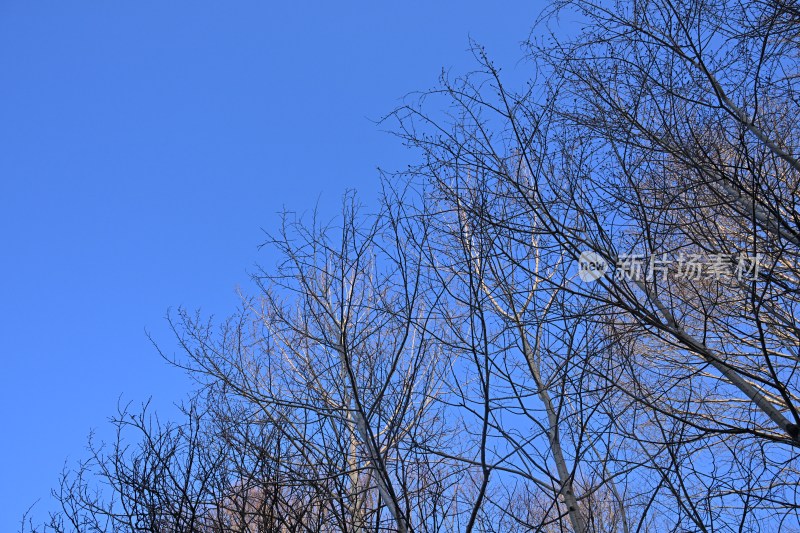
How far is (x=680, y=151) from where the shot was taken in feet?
9.29

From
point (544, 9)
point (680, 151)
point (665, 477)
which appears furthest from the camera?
point (544, 9)

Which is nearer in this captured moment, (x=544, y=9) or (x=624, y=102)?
(x=624, y=102)

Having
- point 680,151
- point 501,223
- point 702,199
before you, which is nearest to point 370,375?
point 501,223

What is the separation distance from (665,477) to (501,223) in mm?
1220

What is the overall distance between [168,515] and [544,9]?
3.52 meters

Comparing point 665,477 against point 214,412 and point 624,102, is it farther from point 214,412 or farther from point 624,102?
point 214,412

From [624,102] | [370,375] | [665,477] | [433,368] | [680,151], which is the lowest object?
[665,477]

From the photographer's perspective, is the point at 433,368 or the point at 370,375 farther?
the point at 433,368

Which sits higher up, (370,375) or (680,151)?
(680,151)

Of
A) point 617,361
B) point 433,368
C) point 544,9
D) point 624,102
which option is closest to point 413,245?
point 433,368

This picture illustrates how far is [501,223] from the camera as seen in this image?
2.84 meters

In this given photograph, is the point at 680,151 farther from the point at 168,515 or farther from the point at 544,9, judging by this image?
the point at 168,515

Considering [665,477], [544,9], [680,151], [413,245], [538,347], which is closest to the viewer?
[665,477]

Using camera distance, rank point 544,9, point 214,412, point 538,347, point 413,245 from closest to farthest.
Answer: point 413,245, point 538,347, point 544,9, point 214,412
